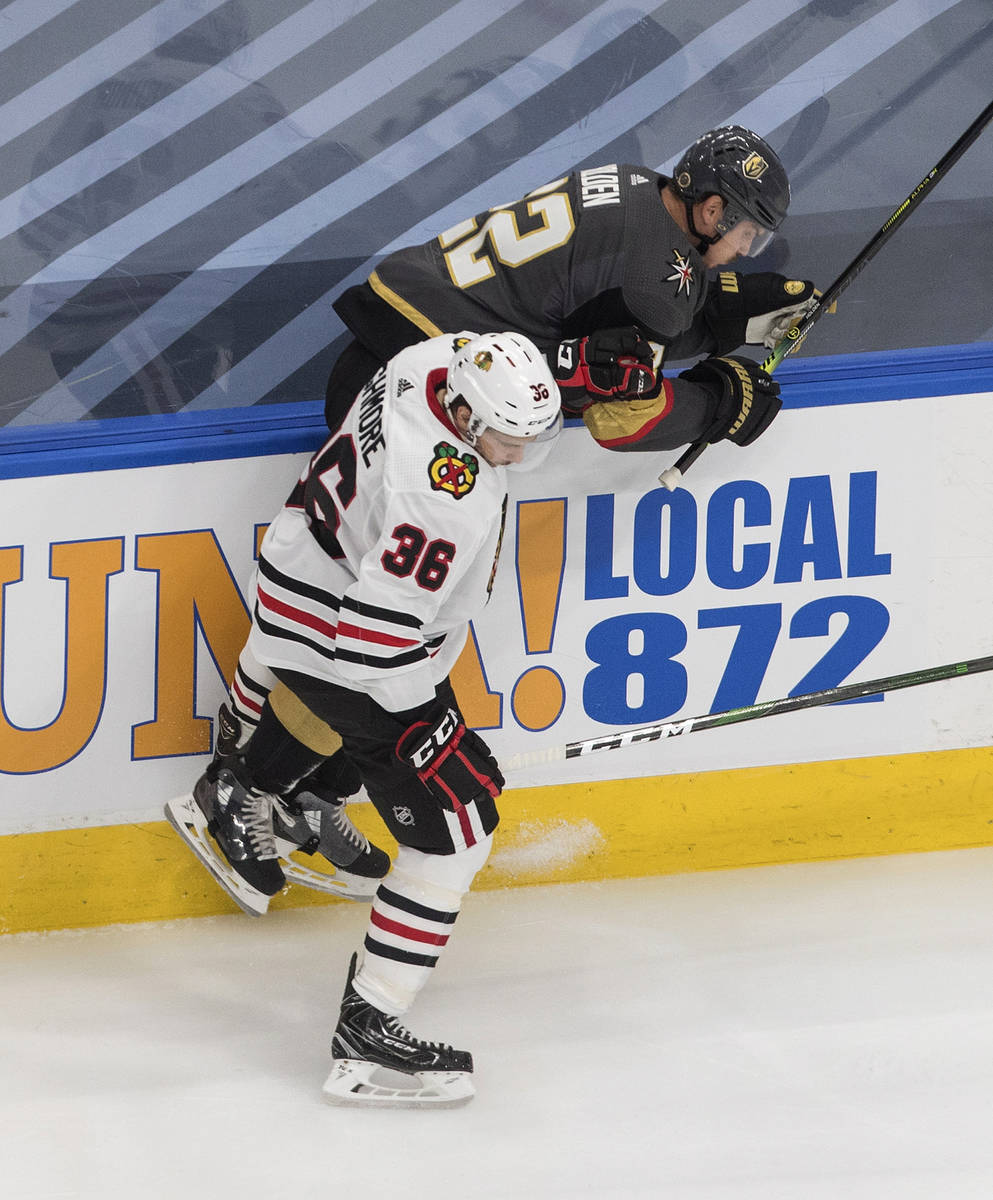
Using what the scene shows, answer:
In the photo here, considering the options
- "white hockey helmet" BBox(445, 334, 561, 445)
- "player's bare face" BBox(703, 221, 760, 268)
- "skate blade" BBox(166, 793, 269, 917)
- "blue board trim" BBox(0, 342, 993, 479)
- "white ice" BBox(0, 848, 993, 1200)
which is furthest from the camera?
"skate blade" BBox(166, 793, 269, 917)

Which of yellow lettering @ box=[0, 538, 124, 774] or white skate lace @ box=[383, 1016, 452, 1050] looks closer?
white skate lace @ box=[383, 1016, 452, 1050]

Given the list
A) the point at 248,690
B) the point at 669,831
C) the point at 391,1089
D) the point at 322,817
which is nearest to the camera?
the point at 391,1089

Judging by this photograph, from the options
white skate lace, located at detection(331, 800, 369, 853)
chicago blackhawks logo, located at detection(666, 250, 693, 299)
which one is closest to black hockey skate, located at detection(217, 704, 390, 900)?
white skate lace, located at detection(331, 800, 369, 853)

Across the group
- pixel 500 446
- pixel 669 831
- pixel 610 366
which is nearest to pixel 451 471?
pixel 500 446

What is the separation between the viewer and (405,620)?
2219 mm

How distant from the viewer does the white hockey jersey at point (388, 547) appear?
2.19m

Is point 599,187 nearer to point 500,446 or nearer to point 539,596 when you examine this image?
point 500,446

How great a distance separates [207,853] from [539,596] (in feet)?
2.73

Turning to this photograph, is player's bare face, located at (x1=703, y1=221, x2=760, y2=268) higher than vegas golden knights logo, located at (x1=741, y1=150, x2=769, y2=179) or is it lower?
lower

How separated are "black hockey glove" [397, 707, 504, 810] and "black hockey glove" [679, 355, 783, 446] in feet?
2.47

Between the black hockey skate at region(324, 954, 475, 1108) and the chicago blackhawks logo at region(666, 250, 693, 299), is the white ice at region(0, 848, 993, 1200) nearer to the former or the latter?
the black hockey skate at region(324, 954, 475, 1108)

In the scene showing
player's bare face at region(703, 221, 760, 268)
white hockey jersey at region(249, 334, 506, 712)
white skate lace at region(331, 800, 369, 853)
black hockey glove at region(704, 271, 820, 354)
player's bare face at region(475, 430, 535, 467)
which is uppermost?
player's bare face at region(703, 221, 760, 268)

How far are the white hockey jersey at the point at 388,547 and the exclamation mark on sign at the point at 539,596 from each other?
377 mm

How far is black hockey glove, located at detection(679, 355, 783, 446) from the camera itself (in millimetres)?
2656
